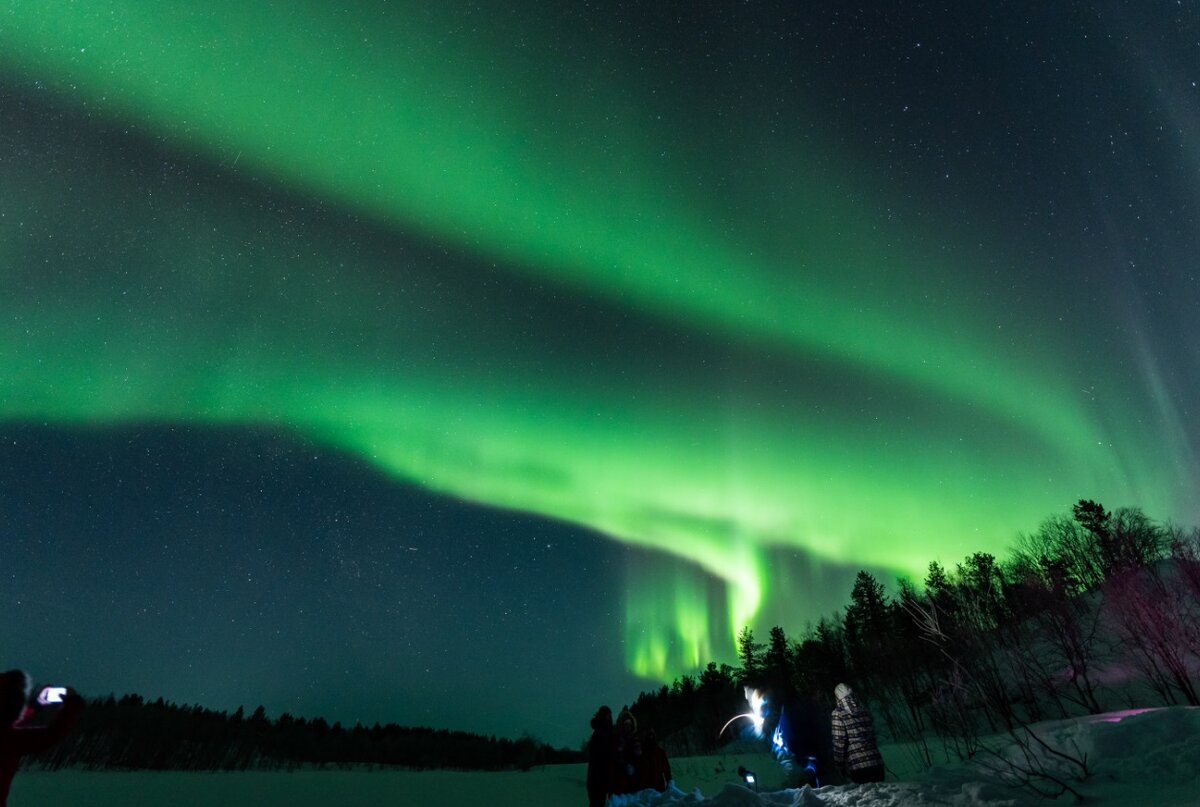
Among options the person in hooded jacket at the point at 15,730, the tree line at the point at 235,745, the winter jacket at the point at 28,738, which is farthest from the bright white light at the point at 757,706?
the tree line at the point at 235,745

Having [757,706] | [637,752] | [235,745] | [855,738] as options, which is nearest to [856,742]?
[855,738]

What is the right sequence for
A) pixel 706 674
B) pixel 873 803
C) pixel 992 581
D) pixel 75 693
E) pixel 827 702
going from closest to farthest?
1. pixel 75 693
2. pixel 873 803
3. pixel 827 702
4. pixel 992 581
5. pixel 706 674

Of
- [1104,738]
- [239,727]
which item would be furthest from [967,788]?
[239,727]

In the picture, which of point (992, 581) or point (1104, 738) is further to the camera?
point (992, 581)

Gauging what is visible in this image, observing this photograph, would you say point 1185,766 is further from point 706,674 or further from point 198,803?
point 706,674

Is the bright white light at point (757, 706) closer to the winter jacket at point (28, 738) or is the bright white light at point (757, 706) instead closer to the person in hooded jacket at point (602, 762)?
the person in hooded jacket at point (602, 762)

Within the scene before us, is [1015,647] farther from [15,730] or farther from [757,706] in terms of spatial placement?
[15,730]

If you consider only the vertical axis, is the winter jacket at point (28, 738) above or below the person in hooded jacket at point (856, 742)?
above

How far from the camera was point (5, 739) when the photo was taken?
4.41 meters

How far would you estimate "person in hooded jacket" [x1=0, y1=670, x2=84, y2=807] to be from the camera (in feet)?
14.4

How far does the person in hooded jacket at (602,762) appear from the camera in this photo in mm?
9016

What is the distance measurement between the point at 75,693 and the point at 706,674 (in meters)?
91.8

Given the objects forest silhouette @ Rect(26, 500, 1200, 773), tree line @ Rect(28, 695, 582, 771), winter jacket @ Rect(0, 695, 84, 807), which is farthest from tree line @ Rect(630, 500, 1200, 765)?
tree line @ Rect(28, 695, 582, 771)

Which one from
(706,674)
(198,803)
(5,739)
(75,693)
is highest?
(706,674)
